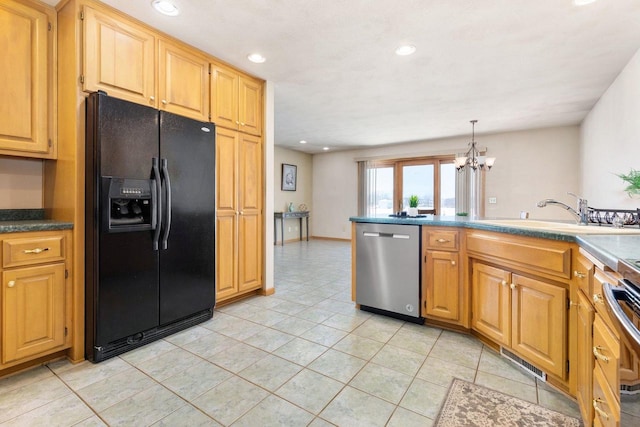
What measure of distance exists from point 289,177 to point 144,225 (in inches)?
224

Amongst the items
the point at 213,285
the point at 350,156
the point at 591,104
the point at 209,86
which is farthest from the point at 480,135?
the point at 213,285

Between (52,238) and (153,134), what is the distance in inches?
36.8

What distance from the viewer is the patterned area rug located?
1.42 meters

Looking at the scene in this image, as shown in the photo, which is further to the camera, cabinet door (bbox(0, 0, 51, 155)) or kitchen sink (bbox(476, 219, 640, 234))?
cabinet door (bbox(0, 0, 51, 155))

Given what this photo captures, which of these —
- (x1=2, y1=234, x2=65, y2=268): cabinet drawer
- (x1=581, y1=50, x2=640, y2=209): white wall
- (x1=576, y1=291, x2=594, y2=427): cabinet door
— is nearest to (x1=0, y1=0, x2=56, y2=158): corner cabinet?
Result: (x1=2, y1=234, x2=65, y2=268): cabinet drawer

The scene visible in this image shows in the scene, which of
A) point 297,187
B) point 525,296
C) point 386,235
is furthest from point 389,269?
point 297,187

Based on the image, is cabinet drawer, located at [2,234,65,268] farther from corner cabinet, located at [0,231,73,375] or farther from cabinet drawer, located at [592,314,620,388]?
cabinet drawer, located at [592,314,620,388]

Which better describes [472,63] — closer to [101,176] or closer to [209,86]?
[209,86]

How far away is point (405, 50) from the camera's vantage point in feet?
8.84

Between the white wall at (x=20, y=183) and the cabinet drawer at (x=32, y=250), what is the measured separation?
1.94ft

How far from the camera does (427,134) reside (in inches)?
239

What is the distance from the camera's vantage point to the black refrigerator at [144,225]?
194 centimetres

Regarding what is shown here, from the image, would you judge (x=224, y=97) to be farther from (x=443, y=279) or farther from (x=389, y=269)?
(x=443, y=279)

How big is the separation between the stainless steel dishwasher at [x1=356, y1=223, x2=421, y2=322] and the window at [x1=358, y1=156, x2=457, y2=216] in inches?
167
